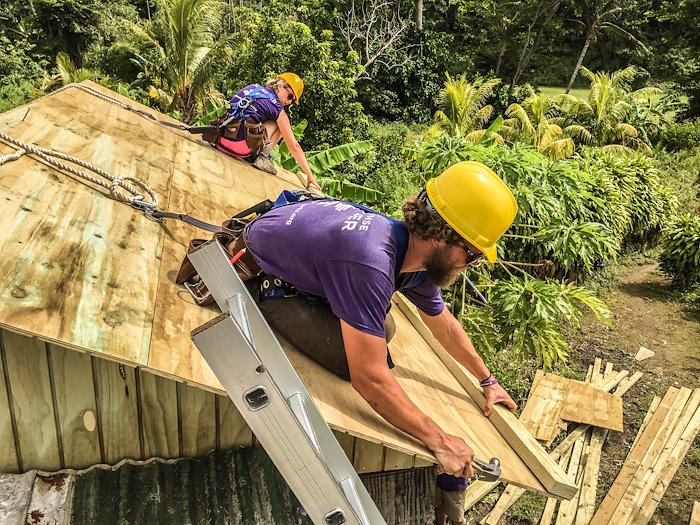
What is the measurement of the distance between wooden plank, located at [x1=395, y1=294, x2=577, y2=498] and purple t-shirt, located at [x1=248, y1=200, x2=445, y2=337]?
909 mm

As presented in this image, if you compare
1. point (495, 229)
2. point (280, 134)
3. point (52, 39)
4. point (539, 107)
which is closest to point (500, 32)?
point (539, 107)

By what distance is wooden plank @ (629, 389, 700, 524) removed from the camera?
5379mm

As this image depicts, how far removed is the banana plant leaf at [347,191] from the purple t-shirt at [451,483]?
5392 millimetres

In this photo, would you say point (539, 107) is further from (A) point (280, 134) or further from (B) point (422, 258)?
(B) point (422, 258)

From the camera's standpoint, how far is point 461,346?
10.7 ft

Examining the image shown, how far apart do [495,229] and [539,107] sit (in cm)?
1763

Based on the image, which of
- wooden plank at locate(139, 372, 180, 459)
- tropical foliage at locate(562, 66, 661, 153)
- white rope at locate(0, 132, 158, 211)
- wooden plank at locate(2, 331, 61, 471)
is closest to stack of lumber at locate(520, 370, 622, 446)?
wooden plank at locate(139, 372, 180, 459)

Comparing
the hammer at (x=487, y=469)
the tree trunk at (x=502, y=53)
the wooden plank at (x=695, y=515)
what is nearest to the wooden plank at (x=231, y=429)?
the hammer at (x=487, y=469)

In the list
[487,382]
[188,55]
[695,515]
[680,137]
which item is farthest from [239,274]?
[680,137]

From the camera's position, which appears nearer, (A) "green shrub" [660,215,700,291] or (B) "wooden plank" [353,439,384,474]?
(B) "wooden plank" [353,439,384,474]

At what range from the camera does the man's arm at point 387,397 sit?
221 cm

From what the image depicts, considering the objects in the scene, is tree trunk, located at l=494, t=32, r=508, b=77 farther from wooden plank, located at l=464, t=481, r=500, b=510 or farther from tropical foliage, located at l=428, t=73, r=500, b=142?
wooden plank, located at l=464, t=481, r=500, b=510

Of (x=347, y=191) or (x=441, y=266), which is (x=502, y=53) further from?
(x=441, y=266)

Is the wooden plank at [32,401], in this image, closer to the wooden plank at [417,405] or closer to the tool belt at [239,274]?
the tool belt at [239,274]
